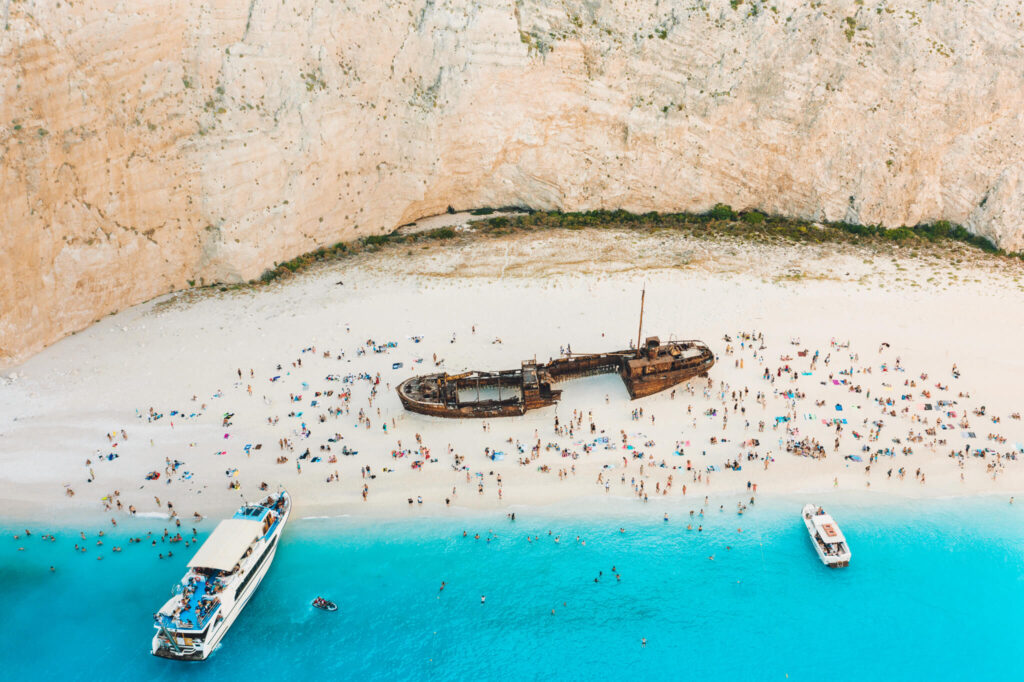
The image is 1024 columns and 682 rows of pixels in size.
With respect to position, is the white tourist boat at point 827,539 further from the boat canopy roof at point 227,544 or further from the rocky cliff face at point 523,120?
the rocky cliff face at point 523,120

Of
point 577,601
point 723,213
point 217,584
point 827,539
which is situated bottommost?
point 577,601

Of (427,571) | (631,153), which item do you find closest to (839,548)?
(427,571)

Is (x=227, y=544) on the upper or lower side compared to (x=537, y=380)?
lower

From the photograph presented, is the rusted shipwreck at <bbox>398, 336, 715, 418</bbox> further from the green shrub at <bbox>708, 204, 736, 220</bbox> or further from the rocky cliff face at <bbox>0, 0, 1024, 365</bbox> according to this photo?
the rocky cliff face at <bbox>0, 0, 1024, 365</bbox>

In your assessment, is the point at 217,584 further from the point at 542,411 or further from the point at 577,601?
the point at 542,411

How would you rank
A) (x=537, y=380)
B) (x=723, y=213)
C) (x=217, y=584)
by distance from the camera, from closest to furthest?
(x=217, y=584) → (x=537, y=380) → (x=723, y=213)

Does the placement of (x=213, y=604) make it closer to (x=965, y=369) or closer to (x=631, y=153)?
(x=965, y=369)

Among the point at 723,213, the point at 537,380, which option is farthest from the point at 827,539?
the point at 723,213
